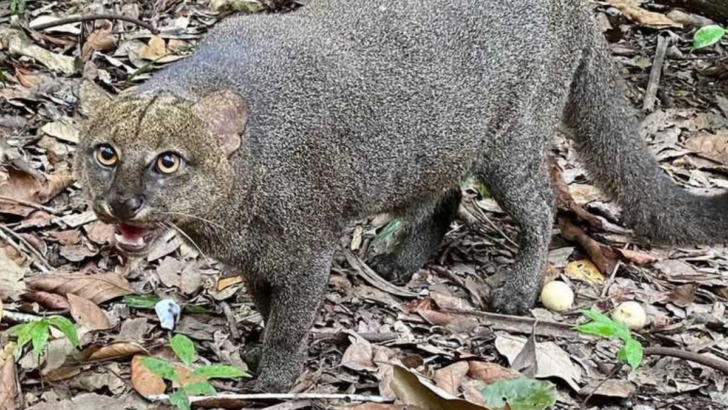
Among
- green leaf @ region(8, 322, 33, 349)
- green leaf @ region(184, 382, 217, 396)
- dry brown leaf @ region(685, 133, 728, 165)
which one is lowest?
dry brown leaf @ region(685, 133, 728, 165)

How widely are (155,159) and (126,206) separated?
231 millimetres

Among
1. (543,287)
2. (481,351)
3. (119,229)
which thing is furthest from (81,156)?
(543,287)

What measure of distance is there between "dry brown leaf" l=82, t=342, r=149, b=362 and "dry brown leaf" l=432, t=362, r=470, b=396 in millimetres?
1313

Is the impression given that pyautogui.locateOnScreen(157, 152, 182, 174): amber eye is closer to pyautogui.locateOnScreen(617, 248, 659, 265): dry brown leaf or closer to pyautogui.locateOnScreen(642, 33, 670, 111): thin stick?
pyautogui.locateOnScreen(617, 248, 659, 265): dry brown leaf

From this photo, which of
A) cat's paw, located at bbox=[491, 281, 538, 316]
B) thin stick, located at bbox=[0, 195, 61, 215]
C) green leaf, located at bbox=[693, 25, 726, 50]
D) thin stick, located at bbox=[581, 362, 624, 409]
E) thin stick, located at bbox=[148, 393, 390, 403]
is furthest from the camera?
green leaf, located at bbox=[693, 25, 726, 50]

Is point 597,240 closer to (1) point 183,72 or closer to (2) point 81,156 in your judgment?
(1) point 183,72

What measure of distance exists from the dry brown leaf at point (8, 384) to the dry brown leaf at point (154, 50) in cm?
377

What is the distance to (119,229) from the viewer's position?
4.89 metres

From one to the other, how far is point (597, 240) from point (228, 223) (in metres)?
2.73

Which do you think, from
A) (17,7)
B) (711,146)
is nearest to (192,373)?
(711,146)

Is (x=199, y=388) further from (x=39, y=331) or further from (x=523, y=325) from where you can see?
(x=523, y=325)

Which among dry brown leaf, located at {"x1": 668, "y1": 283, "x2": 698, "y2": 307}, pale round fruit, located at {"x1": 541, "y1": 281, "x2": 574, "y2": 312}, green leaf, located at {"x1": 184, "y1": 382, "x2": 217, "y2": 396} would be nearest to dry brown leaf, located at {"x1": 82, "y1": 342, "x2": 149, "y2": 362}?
green leaf, located at {"x1": 184, "y1": 382, "x2": 217, "y2": 396}

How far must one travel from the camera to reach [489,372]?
529cm

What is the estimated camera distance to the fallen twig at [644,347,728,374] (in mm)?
5270
